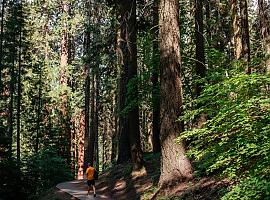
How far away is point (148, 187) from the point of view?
13.3m

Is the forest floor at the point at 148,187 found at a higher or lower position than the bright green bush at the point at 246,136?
Result: lower

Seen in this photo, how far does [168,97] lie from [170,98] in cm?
7

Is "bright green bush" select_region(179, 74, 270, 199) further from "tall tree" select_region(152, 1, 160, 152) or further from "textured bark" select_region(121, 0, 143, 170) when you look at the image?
"textured bark" select_region(121, 0, 143, 170)

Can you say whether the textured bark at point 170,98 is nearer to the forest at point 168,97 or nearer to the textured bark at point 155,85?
the forest at point 168,97

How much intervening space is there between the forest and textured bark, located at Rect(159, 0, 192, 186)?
0.03m

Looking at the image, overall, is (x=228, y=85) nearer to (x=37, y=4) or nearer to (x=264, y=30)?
(x=264, y=30)

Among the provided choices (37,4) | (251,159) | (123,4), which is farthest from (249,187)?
(37,4)

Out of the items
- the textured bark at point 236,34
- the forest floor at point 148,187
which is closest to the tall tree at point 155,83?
the forest floor at point 148,187

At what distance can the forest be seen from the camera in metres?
5.35

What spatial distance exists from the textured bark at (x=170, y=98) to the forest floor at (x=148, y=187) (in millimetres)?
390

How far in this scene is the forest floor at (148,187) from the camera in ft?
30.1

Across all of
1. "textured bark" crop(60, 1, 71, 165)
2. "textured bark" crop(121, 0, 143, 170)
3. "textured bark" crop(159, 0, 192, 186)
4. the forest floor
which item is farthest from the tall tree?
"textured bark" crop(60, 1, 71, 165)

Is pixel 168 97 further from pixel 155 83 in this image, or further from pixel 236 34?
pixel 155 83

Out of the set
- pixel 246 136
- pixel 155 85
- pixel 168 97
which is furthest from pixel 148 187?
Result: pixel 246 136
